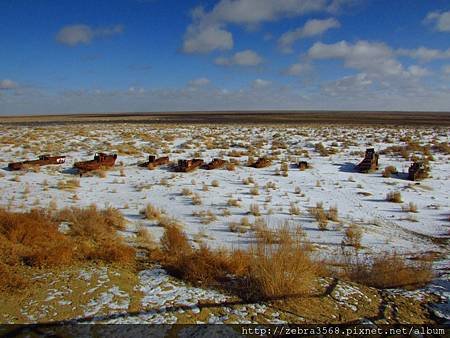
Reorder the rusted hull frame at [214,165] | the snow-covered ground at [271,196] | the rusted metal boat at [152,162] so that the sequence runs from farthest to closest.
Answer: the rusted hull frame at [214,165]
the rusted metal boat at [152,162]
the snow-covered ground at [271,196]

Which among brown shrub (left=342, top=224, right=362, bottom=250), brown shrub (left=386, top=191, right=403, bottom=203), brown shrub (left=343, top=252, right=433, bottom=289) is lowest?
brown shrub (left=342, top=224, right=362, bottom=250)

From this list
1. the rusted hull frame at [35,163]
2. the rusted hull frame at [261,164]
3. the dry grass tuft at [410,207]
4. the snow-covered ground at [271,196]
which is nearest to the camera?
the snow-covered ground at [271,196]

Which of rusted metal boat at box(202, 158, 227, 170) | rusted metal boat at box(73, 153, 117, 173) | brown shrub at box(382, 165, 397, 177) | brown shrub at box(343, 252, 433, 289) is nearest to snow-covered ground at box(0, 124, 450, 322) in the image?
brown shrub at box(382, 165, 397, 177)

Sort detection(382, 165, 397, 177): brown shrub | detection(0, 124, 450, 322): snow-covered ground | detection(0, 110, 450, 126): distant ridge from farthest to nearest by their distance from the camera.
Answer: detection(0, 110, 450, 126): distant ridge, detection(382, 165, 397, 177): brown shrub, detection(0, 124, 450, 322): snow-covered ground

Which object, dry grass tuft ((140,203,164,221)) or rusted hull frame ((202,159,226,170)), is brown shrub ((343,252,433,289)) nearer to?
dry grass tuft ((140,203,164,221))

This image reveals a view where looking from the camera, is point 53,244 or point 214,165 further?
point 214,165

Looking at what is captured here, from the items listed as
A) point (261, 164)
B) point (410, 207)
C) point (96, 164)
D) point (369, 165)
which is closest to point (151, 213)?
point (96, 164)

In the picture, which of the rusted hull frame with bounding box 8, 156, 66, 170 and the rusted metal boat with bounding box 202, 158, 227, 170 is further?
the rusted metal boat with bounding box 202, 158, 227, 170

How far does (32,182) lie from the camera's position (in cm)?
1286

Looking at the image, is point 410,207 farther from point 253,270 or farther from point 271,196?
point 253,270

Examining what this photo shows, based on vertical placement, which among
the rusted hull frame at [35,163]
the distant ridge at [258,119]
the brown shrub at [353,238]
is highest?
the distant ridge at [258,119]

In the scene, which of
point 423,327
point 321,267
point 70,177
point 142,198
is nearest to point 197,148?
point 70,177

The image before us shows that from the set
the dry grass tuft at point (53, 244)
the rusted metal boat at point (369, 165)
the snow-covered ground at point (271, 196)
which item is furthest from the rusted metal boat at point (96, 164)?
the rusted metal boat at point (369, 165)

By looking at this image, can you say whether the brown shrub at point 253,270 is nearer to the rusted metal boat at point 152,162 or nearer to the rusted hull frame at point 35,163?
the rusted metal boat at point 152,162
